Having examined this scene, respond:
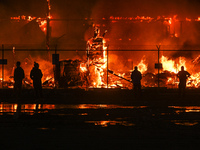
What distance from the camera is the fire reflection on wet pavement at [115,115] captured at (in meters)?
10.9

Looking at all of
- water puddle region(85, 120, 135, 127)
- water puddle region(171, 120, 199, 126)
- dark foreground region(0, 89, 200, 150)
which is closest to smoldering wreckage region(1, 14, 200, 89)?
dark foreground region(0, 89, 200, 150)

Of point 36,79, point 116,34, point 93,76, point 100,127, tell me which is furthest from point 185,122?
point 116,34

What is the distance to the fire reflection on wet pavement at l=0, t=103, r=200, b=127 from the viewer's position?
10906 mm

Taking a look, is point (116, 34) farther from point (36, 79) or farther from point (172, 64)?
point (36, 79)

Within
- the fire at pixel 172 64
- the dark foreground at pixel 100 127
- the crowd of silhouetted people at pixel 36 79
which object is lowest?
the dark foreground at pixel 100 127

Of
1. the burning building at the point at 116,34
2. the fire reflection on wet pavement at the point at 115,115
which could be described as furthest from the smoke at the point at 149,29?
the fire reflection on wet pavement at the point at 115,115

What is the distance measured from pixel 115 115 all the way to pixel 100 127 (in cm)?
250

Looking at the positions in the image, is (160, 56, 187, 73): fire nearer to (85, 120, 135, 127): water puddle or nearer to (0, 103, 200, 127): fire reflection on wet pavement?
(0, 103, 200, 127): fire reflection on wet pavement

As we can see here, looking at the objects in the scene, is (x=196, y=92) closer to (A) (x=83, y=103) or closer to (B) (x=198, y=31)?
(A) (x=83, y=103)

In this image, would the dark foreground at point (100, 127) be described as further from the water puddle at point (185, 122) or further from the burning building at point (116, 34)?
the burning building at point (116, 34)

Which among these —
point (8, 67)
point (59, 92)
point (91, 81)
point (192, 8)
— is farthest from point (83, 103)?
point (192, 8)

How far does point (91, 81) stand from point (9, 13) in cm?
1500

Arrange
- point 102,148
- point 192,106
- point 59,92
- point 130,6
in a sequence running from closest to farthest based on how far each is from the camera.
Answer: point 102,148
point 192,106
point 59,92
point 130,6

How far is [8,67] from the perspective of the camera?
104 ft
